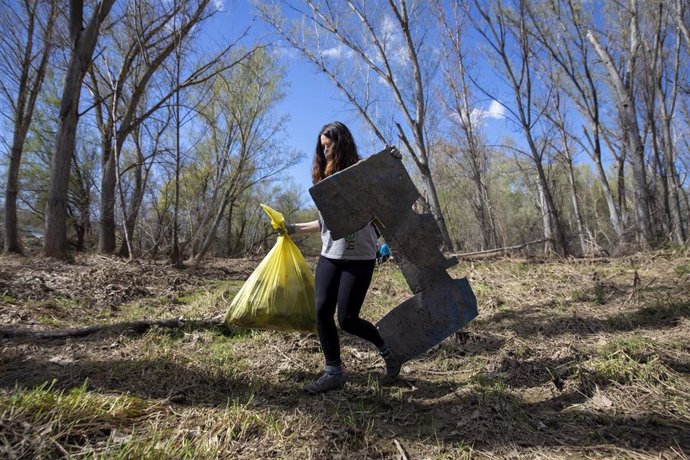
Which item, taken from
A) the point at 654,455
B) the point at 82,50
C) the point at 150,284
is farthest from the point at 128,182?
the point at 654,455

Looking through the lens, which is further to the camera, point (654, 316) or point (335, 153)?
point (654, 316)

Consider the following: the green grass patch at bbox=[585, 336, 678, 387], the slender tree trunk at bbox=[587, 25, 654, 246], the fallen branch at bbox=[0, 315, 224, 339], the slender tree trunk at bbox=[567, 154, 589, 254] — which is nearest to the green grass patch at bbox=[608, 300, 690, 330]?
the green grass patch at bbox=[585, 336, 678, 387]

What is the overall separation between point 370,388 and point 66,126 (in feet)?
25.4

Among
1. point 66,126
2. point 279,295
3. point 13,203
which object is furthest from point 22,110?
point 279,295

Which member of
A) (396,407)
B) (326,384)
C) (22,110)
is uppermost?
(22,110)

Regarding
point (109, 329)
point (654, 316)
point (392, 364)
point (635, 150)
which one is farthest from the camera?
point (635, 150)

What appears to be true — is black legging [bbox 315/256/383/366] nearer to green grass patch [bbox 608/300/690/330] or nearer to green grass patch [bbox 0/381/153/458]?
green grass patch [bbox 0/381/153/458]

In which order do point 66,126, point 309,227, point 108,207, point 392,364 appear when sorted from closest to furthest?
point 392,364
point 309,227
point 66,126
point 108,207

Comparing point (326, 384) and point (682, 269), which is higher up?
point (682, 269)

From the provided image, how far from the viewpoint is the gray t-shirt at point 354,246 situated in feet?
7.64

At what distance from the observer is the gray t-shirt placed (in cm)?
233

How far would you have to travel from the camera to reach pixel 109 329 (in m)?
3.47

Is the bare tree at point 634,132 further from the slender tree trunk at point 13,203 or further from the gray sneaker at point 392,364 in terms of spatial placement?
the slender tree trunk at point 13,203

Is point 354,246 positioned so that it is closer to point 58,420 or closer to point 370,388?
point 370,388
